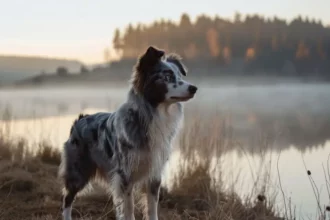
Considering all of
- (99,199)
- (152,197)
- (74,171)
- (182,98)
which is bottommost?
(99,199)

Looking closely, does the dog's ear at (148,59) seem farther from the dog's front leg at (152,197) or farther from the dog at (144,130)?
the dog's front leg at (152,197)

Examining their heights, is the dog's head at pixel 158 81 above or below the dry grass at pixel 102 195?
above

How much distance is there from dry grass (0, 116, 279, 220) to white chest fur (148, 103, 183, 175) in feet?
2.20

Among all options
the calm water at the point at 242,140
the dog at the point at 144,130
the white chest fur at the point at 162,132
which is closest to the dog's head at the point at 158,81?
the dog at the point at 144,130

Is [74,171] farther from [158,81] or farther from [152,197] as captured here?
[158,81]

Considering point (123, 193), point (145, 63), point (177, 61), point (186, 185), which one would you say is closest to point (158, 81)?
point (145, 63)

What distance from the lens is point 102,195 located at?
5621 mm

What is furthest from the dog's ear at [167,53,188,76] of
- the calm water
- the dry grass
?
the dry grass

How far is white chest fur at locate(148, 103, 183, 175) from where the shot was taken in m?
3.85

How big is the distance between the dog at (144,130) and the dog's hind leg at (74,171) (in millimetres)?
174

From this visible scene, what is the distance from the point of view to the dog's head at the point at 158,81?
367cm

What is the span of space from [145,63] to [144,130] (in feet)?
1.79

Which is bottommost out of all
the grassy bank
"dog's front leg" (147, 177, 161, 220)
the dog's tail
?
the grassy bank

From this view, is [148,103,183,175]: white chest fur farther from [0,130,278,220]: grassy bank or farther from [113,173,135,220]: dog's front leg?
[0,130,278,220]: grassy bank
